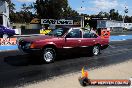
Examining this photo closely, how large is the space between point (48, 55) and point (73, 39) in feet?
5.48

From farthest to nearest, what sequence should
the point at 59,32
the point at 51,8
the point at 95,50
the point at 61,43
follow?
1. the point at 51,8
2. the point at 95,50
3. the point at 59,32
4. the point at 61,43

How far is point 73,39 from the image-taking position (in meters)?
12.0

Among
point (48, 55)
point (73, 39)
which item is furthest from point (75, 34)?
point (48, 55)

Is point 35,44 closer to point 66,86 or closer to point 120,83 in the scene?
point 66,86

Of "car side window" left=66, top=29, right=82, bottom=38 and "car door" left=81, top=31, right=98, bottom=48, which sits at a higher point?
"car side window" left=66, top=29, right=82, bottom=38

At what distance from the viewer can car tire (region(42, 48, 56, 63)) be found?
35.7ft

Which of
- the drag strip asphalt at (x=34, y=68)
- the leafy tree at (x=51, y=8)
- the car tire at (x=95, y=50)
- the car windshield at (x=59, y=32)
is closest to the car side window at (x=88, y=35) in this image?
the car tire at (x=95, y=50)

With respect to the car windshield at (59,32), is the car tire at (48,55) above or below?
below

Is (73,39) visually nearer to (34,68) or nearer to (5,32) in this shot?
(34,68)

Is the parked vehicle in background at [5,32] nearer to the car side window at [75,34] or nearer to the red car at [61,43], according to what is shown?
the red car at [61,43]

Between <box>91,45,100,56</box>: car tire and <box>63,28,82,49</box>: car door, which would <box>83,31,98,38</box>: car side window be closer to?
<box>63,28,82,49</box>: car door

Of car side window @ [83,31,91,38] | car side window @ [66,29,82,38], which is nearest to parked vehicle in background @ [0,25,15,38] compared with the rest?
car side window @ [83,31,91,38]

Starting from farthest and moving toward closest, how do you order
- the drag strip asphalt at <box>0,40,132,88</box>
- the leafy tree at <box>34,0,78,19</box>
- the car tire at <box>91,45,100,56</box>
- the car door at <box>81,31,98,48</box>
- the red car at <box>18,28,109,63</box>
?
the leafy tree at <box>34,0,78,19</box> < the car tire at <box>91,45,100,56</box> < the car door at <box>81,31,98,48</box> < the red car at <box>18,28,109,63</box> < the drag strip asphalt at <box>0,40,132,88</box>

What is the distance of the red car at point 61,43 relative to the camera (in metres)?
10.6
